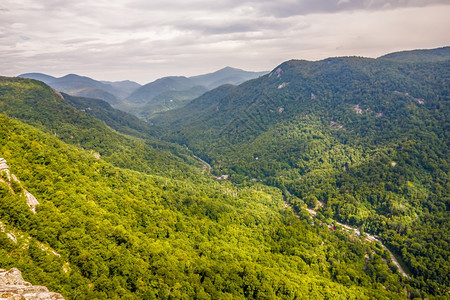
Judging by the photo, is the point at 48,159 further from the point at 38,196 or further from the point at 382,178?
the point at 382,178

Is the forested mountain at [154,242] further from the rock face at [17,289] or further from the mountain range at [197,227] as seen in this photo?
the rock face at [17,289]

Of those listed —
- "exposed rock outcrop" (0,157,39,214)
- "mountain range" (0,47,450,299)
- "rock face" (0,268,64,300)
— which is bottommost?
"mountain range" (0,47,450,299)

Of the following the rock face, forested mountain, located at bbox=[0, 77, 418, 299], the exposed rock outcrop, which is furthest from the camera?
the exposed rock outcrop

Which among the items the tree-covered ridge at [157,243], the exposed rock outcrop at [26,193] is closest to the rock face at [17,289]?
the tree-covered ridge at [157,243]

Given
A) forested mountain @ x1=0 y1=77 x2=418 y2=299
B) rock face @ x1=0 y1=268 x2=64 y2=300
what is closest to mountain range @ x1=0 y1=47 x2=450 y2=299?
forested mountain @ x1=0 y1=77 x2=418 y2=299

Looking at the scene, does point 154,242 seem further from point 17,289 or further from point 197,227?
point 17,289

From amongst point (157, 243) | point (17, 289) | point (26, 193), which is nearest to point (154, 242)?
point (157, 243)

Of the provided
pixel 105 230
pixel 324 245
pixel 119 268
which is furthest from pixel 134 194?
pixel 324 245

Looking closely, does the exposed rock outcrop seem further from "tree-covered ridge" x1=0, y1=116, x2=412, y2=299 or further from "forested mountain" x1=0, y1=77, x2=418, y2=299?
"tree-covered ridge" x1=0, y1=116, x2=412, y2=299
